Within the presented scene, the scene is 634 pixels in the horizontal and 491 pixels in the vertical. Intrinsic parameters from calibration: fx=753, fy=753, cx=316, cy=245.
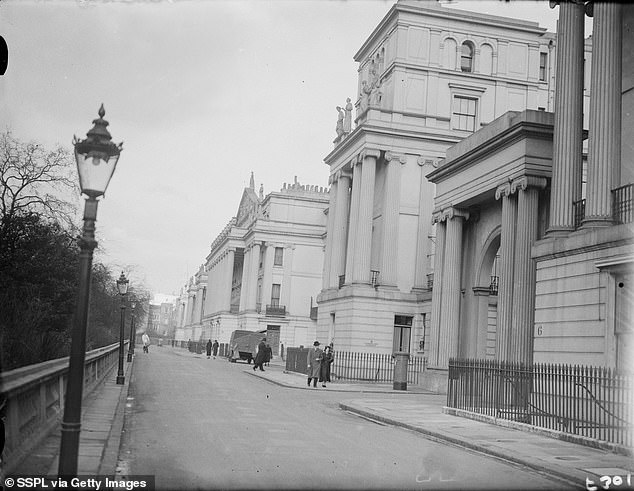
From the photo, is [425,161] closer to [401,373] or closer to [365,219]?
[365,219]

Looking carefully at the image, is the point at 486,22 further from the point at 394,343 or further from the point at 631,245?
the point at 631,245

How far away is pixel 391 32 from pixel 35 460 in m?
37.8

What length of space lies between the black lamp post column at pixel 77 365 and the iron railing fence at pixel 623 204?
1324cm

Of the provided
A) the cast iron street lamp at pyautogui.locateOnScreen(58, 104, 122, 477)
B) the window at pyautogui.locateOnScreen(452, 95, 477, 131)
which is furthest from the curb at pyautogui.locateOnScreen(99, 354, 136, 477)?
the window at pyautogui.locateOnScreen(452, 95, 477, 131)

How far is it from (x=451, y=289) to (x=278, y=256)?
54.8 m

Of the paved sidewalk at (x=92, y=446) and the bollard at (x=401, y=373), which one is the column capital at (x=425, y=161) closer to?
the bollard at (x=401, y=373)

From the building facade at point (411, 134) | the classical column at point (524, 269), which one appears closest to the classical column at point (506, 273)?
the classical column at point (524, 269)

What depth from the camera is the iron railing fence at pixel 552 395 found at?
13.0 m

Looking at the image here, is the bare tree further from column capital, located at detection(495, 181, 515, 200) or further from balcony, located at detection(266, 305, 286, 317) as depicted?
balcony, located at detection(266, 305, 286, 317)

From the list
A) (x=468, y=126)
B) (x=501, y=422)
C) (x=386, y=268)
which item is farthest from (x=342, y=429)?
(x=468, y=126)

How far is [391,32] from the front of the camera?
42.8m

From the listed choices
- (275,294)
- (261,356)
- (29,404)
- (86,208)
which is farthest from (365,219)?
(275,294)

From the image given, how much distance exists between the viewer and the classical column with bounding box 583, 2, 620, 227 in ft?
57.4

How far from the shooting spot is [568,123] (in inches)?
777
